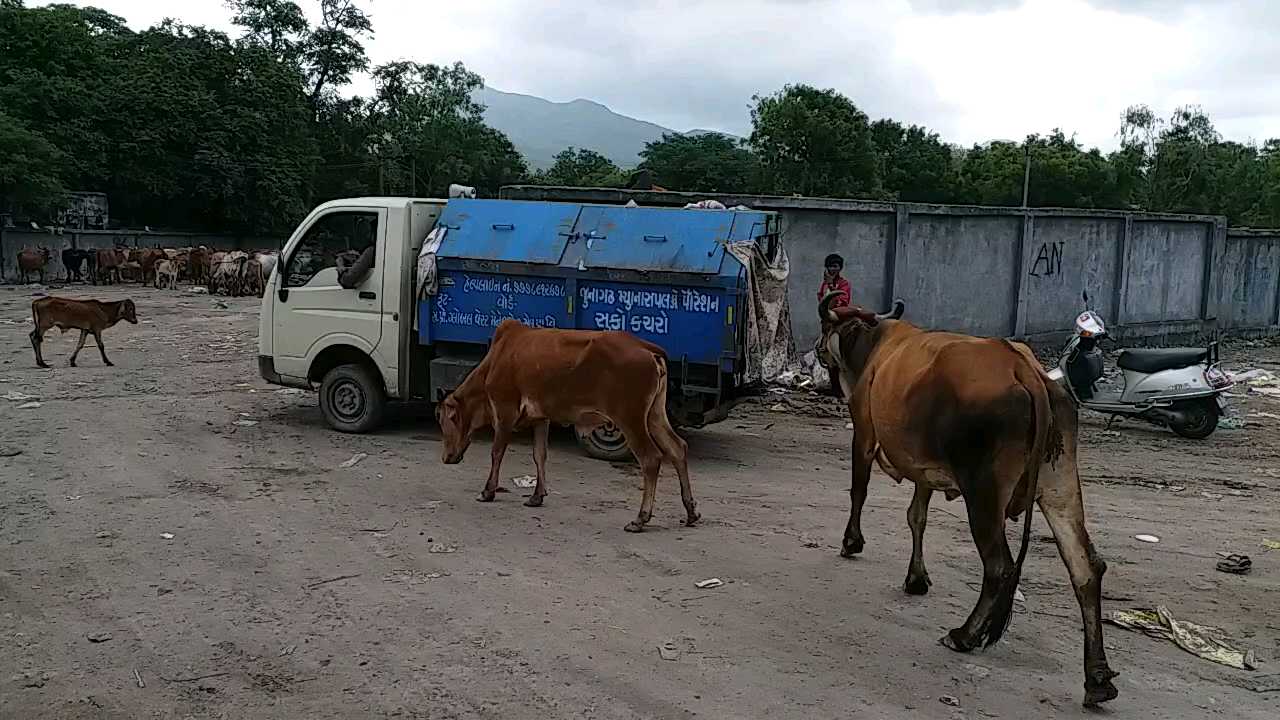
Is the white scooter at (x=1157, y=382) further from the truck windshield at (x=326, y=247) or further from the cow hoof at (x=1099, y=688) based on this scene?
the truck windshield at (x=326, y=247)

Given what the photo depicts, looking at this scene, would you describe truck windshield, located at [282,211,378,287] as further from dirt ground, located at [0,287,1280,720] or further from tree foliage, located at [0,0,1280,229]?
tree foliage, located at [0,0,1280,229]

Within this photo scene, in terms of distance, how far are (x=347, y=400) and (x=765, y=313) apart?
4.42 m

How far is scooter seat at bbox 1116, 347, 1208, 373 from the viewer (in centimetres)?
1133

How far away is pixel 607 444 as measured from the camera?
993 centimetres

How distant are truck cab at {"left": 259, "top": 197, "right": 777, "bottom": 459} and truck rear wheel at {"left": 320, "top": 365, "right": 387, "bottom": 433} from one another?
1 cm

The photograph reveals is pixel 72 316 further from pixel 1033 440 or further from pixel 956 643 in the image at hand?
pixel 1033 440

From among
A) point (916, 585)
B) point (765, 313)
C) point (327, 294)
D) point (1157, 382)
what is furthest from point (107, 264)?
point (916, 585)

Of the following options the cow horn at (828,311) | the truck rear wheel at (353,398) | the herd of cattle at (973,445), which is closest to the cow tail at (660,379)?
the herd of cattle at (973,445)

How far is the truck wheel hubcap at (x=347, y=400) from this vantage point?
1077 cm

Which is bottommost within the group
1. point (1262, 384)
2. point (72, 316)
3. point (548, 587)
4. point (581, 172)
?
point (548, 587)

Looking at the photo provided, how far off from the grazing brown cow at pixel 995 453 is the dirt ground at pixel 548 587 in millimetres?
398

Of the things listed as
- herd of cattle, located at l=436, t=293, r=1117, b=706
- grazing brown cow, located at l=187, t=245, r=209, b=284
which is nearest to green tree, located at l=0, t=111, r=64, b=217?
grazing brown cow, located at l=187, t=245, r=209, b=284

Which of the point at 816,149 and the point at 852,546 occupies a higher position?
the point at 816,149

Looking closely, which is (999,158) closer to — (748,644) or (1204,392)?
(1204,392)
